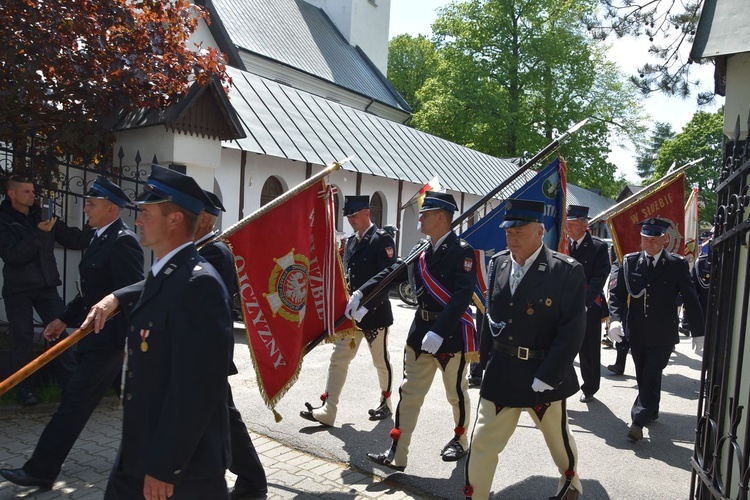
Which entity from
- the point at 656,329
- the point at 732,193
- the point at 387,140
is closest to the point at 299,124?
the point at 387,140

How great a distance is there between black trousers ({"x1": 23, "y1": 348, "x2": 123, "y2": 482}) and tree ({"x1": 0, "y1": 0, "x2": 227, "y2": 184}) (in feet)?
9.89

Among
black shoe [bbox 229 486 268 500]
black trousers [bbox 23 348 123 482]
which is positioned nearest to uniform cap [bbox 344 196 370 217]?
black trousers [bbox 23 348 123 482]

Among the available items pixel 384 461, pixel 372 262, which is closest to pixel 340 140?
pixel 372 262

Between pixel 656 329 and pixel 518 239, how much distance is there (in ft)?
8.61

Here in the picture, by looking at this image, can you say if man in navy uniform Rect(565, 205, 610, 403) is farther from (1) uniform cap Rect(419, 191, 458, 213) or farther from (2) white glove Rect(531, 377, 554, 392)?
(2) white glove Rect(531, 377, 554, 392)

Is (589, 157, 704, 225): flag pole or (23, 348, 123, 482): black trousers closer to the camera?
(23, 348, 123, 482): black trousers

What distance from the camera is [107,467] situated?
4.41m

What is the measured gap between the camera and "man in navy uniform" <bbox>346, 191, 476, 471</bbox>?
4.58 meters

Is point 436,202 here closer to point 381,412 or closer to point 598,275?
point 381,412

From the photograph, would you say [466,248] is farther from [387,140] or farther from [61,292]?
[387,140]

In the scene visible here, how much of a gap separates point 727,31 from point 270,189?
13.9 meters

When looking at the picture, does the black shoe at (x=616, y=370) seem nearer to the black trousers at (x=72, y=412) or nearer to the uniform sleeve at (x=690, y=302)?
the uniform sleeve at (x=690, y=302)

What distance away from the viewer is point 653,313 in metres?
5.80

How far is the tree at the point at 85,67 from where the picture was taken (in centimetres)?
595
